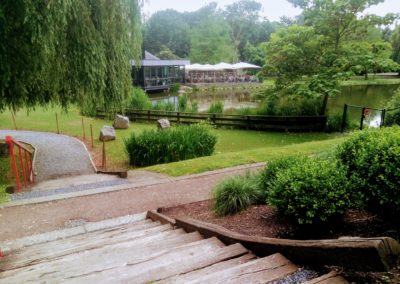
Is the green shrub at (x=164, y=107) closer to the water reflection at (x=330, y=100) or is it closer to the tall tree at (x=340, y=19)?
the water reflection at (x=330, y=100)

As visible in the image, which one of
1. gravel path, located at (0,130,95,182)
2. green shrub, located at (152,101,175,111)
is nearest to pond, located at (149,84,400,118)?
green shrub, located at (152,101,175,111)

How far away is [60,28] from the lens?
5.13 metres

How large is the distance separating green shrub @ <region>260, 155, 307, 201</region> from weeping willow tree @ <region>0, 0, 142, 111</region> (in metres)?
3.58

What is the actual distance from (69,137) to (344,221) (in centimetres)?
1343

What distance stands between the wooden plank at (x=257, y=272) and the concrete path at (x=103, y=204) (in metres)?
3.38

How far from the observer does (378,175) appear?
2.58 metres

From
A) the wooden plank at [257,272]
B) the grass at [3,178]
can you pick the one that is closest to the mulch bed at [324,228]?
the wooden plank at [257,272]

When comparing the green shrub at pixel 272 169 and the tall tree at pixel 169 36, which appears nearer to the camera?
the green shrub at pixel 272 169

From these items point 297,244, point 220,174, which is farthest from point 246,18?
point 297,244

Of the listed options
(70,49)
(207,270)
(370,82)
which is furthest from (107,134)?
(370,82)

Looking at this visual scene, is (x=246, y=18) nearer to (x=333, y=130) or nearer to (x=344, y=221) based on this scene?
(x=333, y=130)

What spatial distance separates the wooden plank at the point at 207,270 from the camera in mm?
2178

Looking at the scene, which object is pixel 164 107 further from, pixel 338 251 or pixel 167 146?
pixel 338 251

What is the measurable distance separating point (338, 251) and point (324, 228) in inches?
37.7
